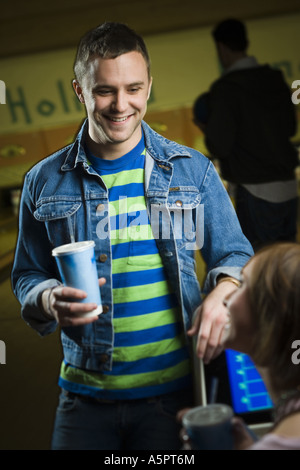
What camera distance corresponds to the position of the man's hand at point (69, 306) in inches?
30.0

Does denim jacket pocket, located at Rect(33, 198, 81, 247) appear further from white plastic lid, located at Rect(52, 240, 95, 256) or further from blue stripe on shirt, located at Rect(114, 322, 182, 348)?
blue stripe on shirt, located at Rect(114, 322, 182, 348)

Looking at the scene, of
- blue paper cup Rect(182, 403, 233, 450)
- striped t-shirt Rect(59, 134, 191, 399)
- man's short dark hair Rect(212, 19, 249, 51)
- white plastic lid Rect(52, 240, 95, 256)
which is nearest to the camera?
blue paper cup Rect(182, 403, 233, 450)

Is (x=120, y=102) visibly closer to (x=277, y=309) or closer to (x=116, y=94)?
(x=116, y=94)

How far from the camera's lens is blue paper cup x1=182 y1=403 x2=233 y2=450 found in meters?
0.62

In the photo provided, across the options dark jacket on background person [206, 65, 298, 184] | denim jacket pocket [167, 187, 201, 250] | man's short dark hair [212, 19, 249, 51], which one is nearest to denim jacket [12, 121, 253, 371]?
denim jacket pocket [167, 187, 201, 250]

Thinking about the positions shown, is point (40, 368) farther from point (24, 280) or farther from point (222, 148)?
point (222, 148)

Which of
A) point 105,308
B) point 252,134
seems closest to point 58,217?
point 105,308

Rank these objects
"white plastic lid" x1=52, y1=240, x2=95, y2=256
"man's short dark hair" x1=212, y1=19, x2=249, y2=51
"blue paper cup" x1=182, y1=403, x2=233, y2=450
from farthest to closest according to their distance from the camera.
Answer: "man's short dark hair" x1=212, y1=19, x2=249, y2=51, "white plastic lid" x1=52, y1=240, x2=95, y2=256, "blue paper cup" x1=182, y1=403, x2=233, y2=450

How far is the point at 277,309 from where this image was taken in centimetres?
65

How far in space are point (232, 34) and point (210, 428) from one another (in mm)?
745

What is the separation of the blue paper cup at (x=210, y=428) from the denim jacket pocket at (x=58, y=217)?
0.38 m

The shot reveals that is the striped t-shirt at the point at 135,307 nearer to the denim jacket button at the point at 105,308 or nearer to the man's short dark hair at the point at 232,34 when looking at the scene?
the denim jacket button at the point at 105,308

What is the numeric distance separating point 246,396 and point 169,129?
52cm

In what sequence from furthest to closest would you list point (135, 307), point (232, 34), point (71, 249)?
point (232, 34), point (135, 307), point (71, 249)
